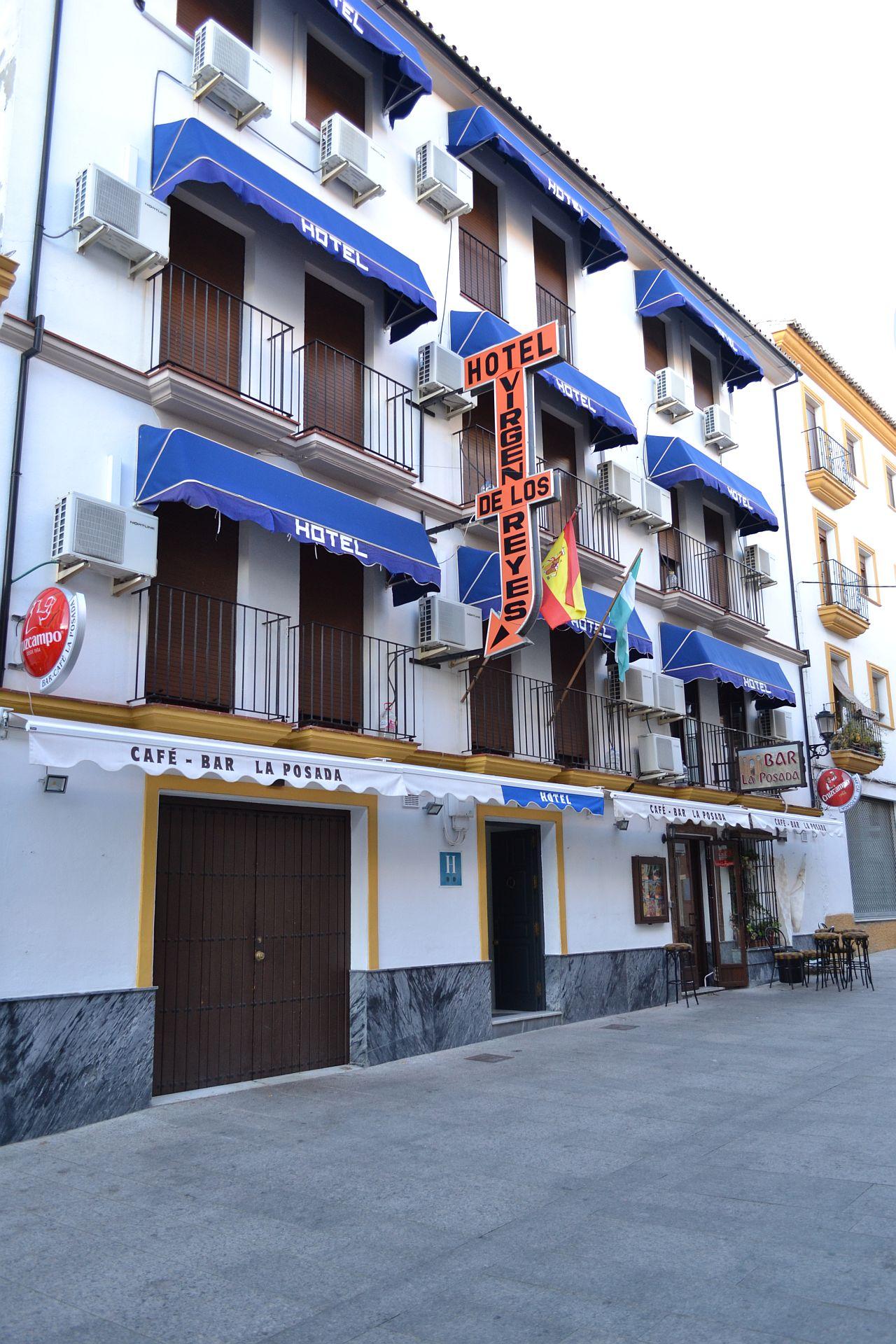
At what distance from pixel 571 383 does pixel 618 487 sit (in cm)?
228

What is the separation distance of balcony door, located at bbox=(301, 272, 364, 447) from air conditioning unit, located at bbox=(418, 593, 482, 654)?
2.06m

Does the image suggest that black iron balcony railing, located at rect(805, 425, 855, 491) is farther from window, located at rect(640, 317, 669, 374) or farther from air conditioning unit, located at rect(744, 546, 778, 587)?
window, located at rect(640, 317, 669, 374)

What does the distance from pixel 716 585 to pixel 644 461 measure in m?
3.31

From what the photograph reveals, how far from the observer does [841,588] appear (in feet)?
80.9

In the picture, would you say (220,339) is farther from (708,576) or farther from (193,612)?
(708,576)

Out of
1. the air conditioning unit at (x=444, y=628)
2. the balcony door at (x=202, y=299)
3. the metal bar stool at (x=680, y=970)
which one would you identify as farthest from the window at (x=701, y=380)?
the balcony door at (x=202, y=299)

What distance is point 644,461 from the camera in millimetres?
17844

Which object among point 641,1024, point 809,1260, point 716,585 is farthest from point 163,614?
point 716,585

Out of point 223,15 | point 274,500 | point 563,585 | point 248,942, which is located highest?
point 223,15

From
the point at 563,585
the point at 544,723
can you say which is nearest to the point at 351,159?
the point at 563,585

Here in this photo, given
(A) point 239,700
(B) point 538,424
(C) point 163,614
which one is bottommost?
(A) point 239,700

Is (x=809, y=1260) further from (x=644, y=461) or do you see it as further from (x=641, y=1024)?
(x=644, y=461)

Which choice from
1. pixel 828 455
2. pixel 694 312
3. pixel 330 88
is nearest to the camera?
pixel 330 88

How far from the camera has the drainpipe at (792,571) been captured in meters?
21.8
